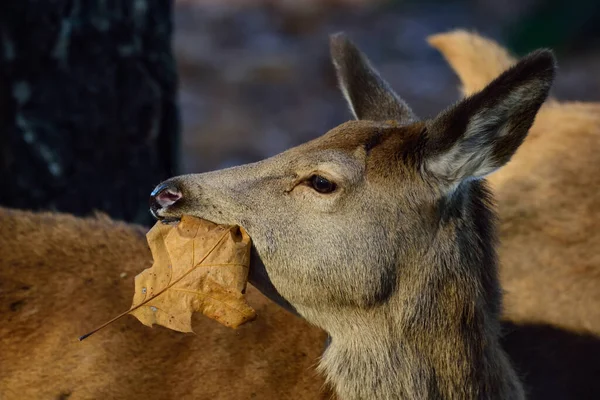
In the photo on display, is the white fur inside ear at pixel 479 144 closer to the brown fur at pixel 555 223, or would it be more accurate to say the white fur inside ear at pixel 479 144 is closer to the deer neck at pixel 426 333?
the deer neck at pixel 426 333

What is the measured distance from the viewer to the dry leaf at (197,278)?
12.4 feet

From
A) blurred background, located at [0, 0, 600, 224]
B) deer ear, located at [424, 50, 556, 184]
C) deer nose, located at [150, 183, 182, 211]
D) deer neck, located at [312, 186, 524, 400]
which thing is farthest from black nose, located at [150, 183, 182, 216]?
blurred background, located at [0, 0, 600, 224]

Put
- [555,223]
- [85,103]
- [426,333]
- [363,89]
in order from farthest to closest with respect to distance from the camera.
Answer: [85,103] → [555,223] → [363,89] → [426,333]

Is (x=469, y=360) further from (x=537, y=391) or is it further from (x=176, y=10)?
(x=176, y=10)

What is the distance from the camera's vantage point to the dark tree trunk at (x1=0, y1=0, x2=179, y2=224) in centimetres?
567

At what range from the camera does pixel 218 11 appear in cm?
1711

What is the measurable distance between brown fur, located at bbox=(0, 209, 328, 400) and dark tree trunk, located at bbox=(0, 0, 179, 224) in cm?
145

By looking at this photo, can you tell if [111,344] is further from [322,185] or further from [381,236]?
[381,236]

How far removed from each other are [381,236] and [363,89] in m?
1.00

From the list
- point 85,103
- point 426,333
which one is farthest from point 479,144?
point 85,103

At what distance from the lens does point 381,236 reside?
3.81 metres

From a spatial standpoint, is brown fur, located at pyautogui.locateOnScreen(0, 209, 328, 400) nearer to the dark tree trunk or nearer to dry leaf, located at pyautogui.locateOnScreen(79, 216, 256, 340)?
dry leaf, located at pyautogui.locateOnScreen(79, 216, 256, 340)

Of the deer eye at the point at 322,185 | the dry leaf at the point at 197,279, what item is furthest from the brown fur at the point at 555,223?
the dry leaf at the point at 197,279

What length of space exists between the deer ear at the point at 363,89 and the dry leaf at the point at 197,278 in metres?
1.01
